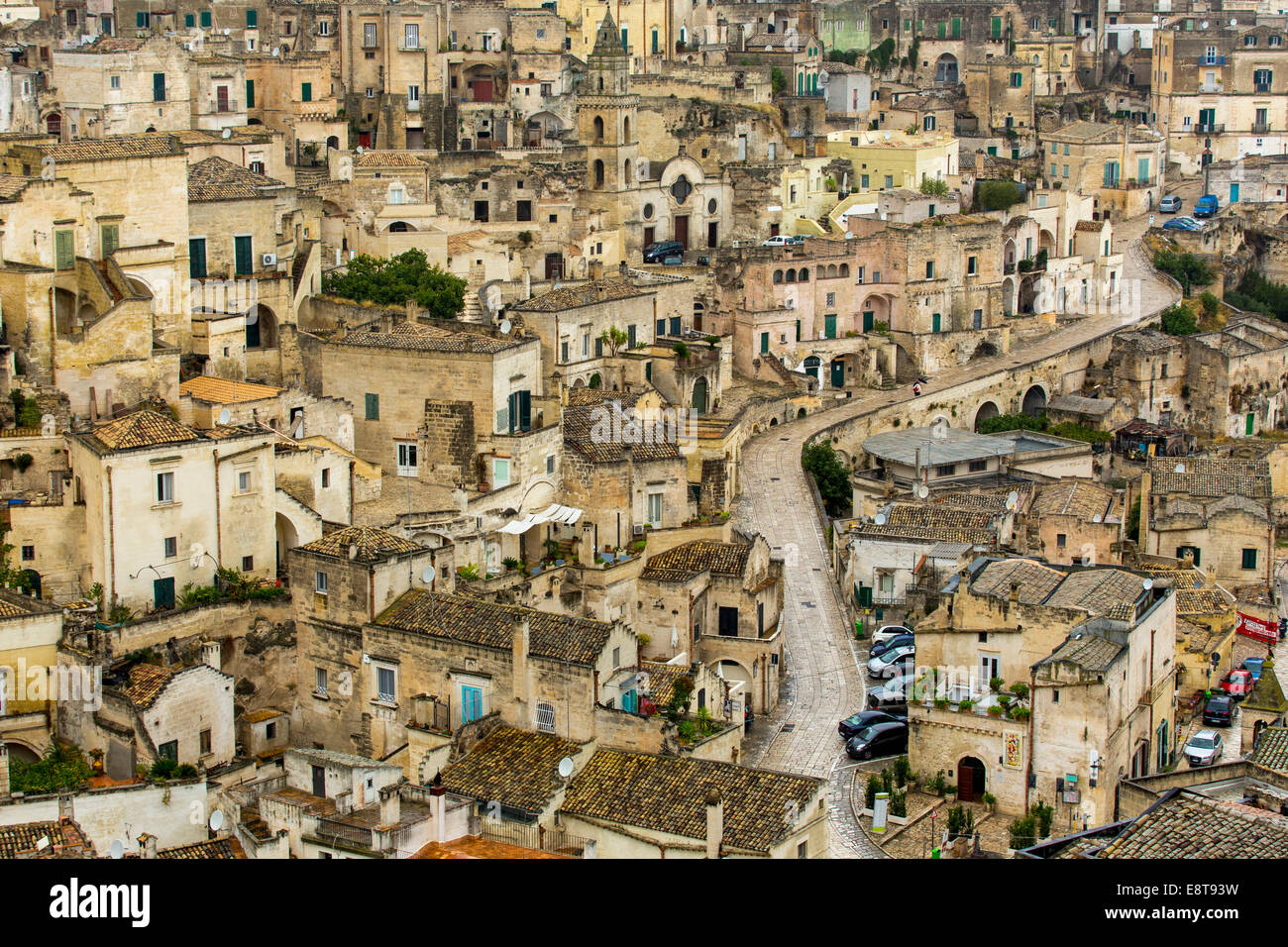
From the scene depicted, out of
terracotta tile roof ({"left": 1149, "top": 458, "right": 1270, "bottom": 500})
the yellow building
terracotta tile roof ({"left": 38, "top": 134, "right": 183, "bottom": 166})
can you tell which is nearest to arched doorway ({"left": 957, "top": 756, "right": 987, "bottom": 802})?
terracotta tile roof ({"left": 1149, "top": 458, "right": 1270, "bottom": 500})

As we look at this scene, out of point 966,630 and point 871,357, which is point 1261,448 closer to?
point 871,357

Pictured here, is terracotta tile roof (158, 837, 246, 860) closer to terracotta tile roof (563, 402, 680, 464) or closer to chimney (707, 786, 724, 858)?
chimney (707, 786, 724, 858)

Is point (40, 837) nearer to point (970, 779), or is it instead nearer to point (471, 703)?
point (471, 703)

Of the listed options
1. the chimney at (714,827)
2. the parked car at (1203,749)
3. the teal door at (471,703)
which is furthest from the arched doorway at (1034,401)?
the chimney at (714,827)

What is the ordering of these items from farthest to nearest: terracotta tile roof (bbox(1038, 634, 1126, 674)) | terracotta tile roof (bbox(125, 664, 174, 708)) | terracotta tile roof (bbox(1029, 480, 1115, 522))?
terracotta tile roof (bbox(1029, 480, 1115, 522)), terracotta tile roof (bbox(1038, 634, 1126, 674)), terracotta tile roof (bbox(125, 664, 174, 708))

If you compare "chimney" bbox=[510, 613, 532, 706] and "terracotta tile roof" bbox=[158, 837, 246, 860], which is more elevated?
"chimney" bbox=[510, 613, 532, 706]

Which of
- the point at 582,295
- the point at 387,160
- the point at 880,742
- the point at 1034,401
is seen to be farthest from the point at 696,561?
the point at 1034,401
